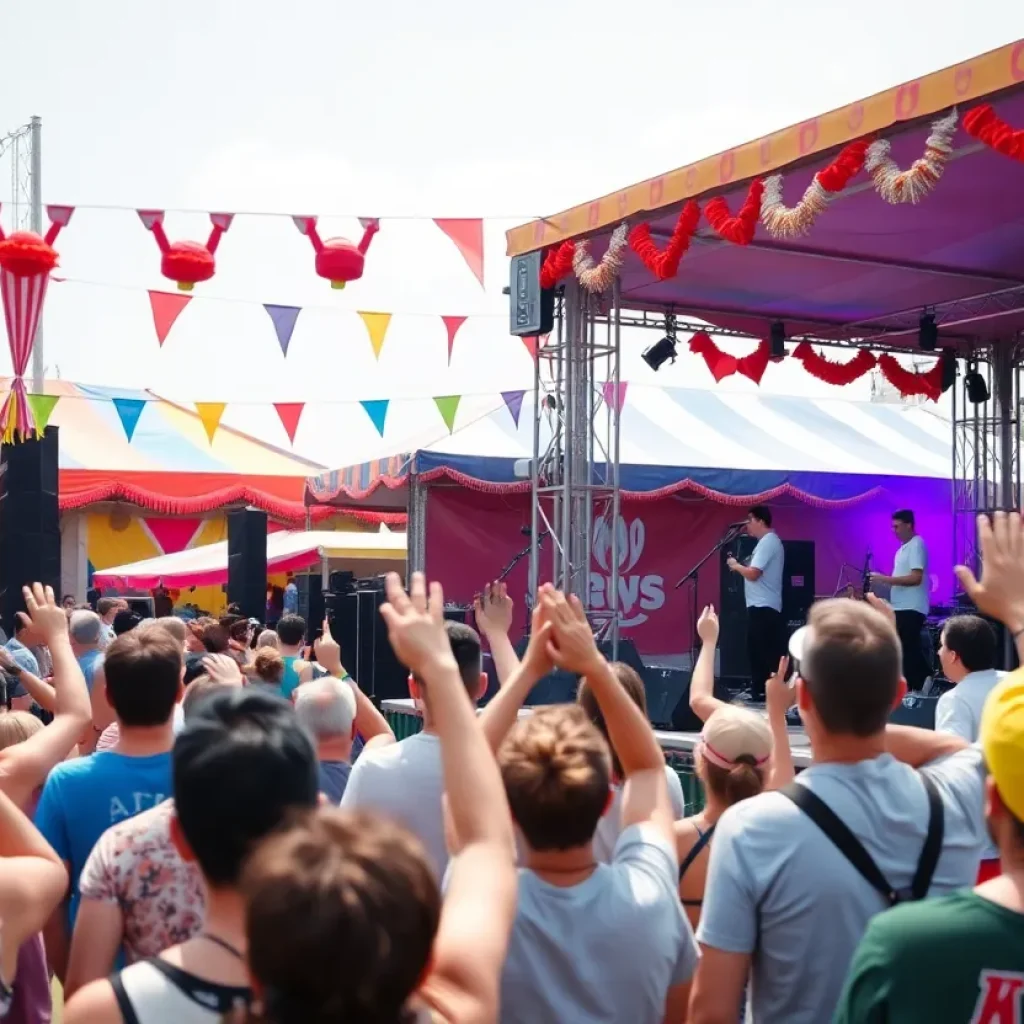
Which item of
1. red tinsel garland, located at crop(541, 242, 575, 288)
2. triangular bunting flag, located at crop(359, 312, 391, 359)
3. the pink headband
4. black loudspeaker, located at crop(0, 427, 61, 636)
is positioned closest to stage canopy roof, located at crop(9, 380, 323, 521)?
triangular bunting flag, located at crop(359, 312, 391, 359)

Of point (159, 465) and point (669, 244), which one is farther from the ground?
point (669, 244)

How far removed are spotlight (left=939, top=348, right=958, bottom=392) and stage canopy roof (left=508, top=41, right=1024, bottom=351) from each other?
14cm

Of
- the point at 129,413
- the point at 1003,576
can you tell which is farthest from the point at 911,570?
the point at 129,413

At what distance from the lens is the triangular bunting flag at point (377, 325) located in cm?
1282

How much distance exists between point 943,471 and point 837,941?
15.0m

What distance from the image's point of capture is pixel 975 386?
13617mm

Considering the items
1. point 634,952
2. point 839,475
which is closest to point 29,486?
point 839,475

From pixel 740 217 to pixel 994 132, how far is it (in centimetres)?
187

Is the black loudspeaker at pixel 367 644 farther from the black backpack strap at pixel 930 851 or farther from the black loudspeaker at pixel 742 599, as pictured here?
the black backpack strap at pixel 930 851

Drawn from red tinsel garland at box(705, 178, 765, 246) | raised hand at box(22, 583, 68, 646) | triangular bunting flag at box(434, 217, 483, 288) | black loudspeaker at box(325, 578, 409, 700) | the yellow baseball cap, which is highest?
triangular bunting flag at box(434, 217, 483, 288)

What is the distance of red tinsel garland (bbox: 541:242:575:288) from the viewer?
9.99 m

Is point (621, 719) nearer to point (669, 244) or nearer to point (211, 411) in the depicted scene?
point (669, 244)

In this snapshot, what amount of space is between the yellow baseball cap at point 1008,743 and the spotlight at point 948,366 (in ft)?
42.5

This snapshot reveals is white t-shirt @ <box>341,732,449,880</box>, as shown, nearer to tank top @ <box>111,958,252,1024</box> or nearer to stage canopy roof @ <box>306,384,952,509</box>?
tank top @ <box>111,958,252,1024</box>
